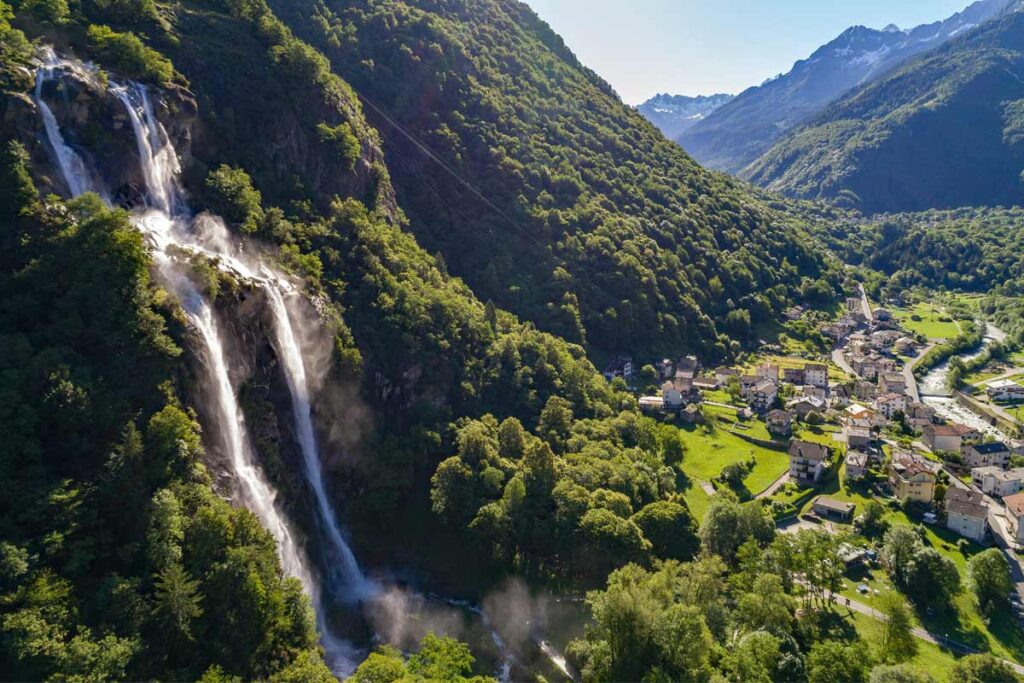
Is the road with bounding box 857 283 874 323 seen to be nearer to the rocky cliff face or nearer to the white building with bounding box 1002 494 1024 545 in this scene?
the white building with bounding box 1002 494 1024 545

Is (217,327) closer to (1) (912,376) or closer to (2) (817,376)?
(2) (817,376)

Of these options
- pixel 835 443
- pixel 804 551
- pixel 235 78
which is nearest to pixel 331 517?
pixel 804 551

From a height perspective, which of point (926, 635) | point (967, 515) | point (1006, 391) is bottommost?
point (926, 635)

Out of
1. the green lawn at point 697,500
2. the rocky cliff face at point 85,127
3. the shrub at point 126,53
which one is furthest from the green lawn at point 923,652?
the shrub at point 126,53

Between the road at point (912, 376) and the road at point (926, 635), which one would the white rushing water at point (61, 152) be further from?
the road at point (912, 376)

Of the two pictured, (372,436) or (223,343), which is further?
(372,436)

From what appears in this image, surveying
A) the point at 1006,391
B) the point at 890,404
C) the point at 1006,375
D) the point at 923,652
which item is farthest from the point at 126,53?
the point at 1006,375

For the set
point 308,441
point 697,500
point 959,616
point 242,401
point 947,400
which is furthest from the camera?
point 947,400
